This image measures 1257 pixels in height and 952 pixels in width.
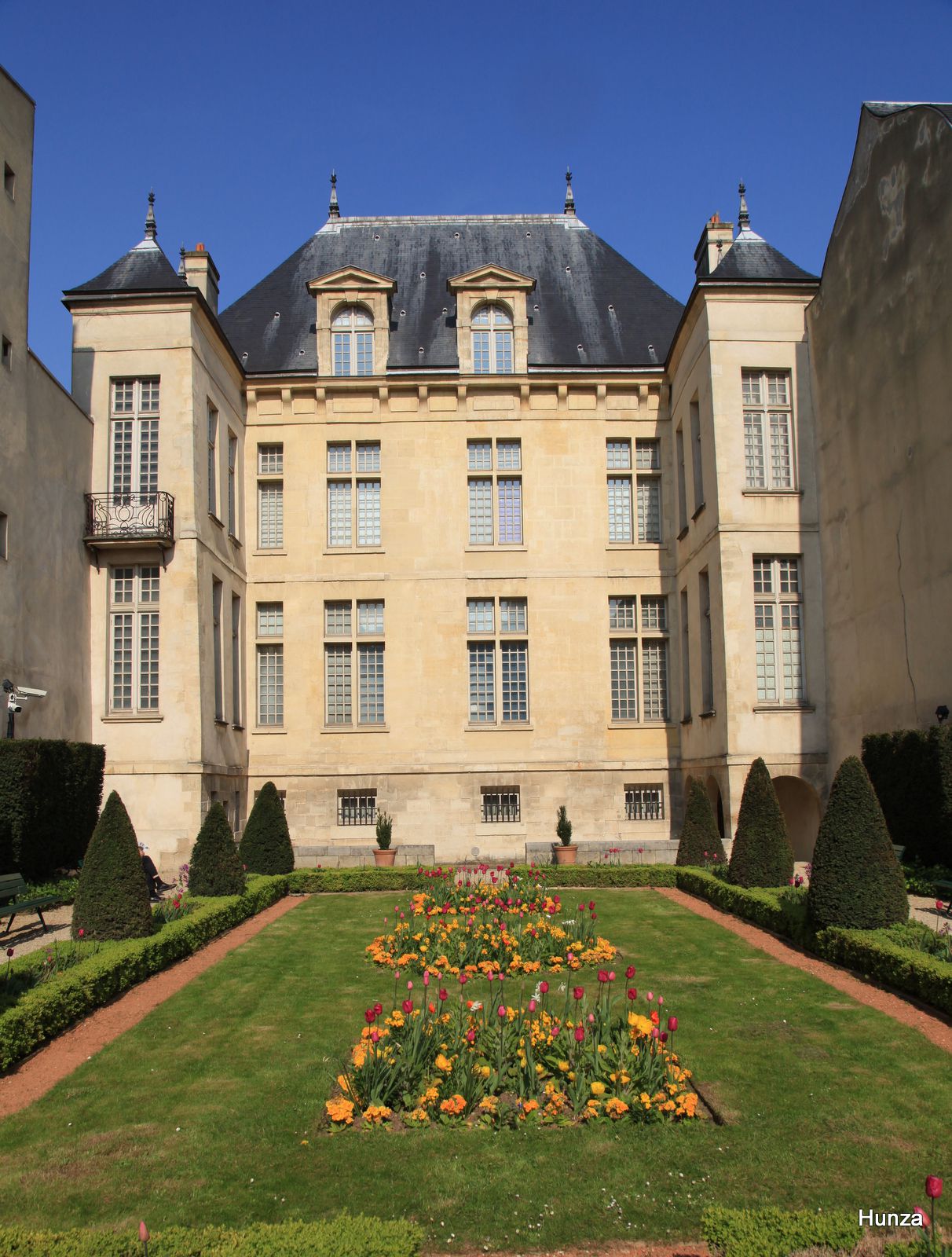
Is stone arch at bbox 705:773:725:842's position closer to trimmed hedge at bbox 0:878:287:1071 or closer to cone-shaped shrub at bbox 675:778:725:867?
cone-shaped shrub at bbox 675:778:725:867

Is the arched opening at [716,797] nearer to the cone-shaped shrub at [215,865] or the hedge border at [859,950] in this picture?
the hedge border at [859,950]

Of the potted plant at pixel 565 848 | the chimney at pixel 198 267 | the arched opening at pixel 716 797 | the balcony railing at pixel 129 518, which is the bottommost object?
the potted plant at pixel 565 848

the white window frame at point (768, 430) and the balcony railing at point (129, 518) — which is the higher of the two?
the white window frame at point (768, 430)

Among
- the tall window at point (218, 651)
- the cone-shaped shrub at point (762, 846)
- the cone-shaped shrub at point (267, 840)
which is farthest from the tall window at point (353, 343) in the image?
the cone-shaped shrub at point (762, 846)

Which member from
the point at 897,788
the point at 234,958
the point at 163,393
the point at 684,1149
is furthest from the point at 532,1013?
the point at 163,393

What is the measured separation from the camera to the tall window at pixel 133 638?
20438 mm

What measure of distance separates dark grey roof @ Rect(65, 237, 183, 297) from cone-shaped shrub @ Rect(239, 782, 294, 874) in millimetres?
10144

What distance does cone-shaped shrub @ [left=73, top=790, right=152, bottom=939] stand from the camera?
1166 centimetres

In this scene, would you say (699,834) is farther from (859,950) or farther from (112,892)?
(112,892)

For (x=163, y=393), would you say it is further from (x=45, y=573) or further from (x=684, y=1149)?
(x=684, y=1149)

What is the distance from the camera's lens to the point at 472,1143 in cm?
628

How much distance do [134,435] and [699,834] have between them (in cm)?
1337

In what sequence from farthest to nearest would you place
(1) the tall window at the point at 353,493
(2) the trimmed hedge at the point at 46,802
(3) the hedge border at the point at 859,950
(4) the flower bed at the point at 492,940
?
(1) the tall window at the point at 353,493, (2) the trimmed hedge at the point at 46,802, (4) the flower bed at the point at 492,940, (3) the hedge border at the point at 859,950

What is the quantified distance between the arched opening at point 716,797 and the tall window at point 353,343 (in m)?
12.6
